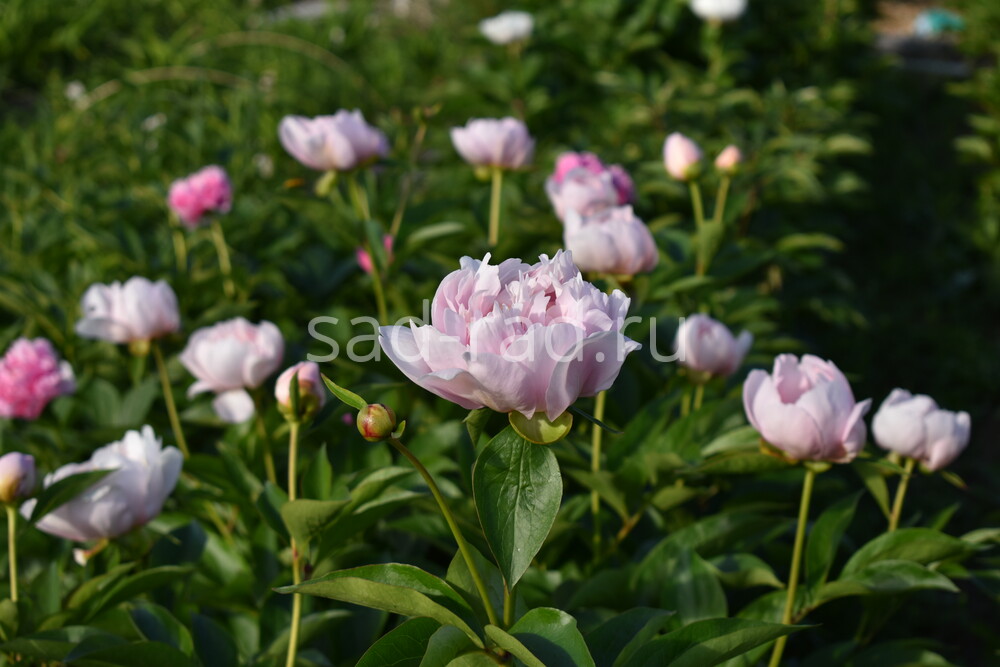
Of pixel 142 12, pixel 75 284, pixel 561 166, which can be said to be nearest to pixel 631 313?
pixel 561 166

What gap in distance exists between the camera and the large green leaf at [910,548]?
987 millimetres

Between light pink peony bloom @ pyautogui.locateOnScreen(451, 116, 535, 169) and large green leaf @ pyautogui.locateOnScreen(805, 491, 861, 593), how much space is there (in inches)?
30.5

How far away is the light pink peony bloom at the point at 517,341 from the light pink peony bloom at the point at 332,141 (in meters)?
0.79

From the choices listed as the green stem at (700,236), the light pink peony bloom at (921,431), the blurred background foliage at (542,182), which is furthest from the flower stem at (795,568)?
the green stem at (700,236)

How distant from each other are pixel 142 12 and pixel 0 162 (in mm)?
2613

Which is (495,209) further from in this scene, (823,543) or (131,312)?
(823,543)

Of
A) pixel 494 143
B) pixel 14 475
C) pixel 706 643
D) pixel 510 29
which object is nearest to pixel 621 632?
pixel 706 643

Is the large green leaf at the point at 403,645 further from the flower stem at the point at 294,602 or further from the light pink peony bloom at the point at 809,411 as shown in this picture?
the light pink peony bloom at the point at 809,411

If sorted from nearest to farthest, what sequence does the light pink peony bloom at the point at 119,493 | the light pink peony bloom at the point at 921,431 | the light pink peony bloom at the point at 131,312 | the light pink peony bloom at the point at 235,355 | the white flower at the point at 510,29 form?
the light pink peony bloom at the point at 119,493 → the light pink peony bloom at the point at 921,431 → the light pink peony bloom at the point at 235,355 → the light pink peony bloom at the point at 131,312 → the white flower at the point at 510,29

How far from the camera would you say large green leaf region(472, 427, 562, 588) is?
0.67 m

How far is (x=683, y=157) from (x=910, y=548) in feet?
2.33

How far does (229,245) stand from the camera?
6.55 ft

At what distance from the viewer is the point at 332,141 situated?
138 centimetres

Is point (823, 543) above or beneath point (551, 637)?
beneath
